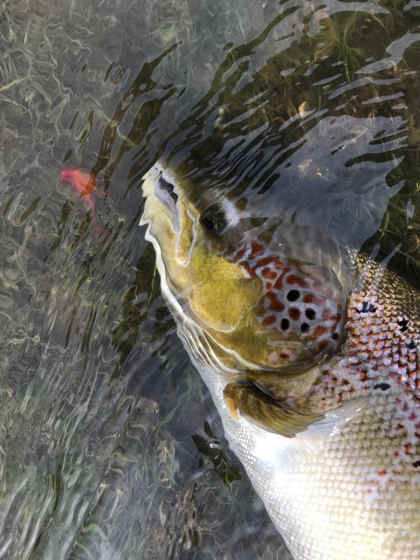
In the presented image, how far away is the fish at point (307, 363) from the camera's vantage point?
2814mm

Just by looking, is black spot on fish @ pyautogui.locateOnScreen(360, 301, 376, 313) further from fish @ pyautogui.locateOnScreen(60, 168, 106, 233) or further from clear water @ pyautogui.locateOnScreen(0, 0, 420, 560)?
fish @ pyautogui.locateOnScreen(60, 168, 106, 233)

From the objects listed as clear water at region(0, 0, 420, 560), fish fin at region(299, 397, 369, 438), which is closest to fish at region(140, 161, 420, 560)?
fish fin at region(299, 397, 369, 438)

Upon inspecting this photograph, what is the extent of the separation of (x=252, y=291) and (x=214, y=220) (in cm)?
43

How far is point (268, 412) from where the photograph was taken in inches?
116

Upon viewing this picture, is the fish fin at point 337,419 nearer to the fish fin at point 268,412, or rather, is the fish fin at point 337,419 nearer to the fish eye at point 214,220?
the fish fin at point 268,412

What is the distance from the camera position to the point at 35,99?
3678 millimetres

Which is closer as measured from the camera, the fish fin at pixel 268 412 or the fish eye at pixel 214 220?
the fish fin at pixel 268 412

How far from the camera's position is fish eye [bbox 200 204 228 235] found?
3.09m

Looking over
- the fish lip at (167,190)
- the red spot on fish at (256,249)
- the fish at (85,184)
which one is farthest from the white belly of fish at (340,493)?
the fish at (85,184)

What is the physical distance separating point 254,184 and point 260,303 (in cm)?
86

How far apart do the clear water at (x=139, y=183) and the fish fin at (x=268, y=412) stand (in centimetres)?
70

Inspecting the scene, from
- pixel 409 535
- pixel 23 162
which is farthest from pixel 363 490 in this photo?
pixel 23 162

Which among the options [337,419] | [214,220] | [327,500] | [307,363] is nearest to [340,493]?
[327,500]

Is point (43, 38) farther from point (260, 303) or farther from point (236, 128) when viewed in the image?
point (260, 303)
